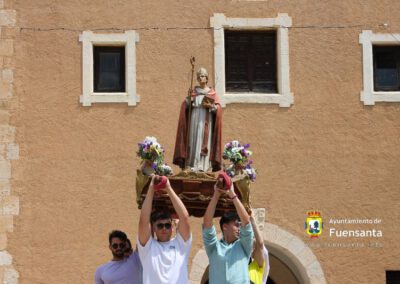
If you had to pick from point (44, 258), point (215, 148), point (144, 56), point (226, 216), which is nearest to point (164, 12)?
point (144, 56)

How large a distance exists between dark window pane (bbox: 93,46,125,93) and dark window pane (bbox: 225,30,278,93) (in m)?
1.42

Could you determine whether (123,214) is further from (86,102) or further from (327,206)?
(327,206)

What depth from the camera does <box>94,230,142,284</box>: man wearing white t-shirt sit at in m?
7.73

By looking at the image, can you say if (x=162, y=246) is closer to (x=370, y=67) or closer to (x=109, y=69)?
(x=109, y=69)

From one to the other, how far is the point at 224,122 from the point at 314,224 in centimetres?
178

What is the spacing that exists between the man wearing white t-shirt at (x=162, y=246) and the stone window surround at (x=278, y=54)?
6.24m

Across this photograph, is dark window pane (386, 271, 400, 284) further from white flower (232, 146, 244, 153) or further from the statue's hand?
white flower (232, 146, 244, 153)

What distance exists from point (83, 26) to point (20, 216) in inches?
105

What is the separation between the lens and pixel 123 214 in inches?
523

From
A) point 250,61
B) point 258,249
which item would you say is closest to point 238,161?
point 258,249

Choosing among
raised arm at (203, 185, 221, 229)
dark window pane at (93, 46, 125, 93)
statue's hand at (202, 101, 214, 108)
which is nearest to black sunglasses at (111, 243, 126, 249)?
raised arm at (203, 185, 221, 229)

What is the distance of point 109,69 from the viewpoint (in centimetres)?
1386

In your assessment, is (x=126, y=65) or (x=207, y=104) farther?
(x=126, y=65)

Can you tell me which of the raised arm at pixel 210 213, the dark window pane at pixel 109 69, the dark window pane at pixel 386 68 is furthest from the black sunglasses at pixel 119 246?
the dark window pane at pixel 386 68
